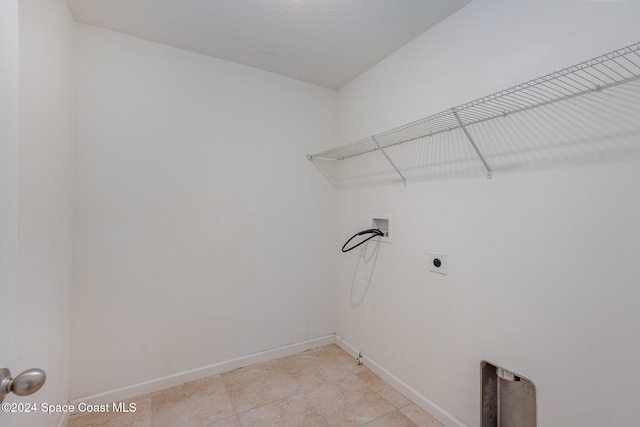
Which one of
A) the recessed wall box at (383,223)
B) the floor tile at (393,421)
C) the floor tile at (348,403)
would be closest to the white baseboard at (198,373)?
the floor tile at (348,403)

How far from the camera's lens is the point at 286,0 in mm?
1459

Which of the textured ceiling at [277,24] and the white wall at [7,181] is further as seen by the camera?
the textured ceiling at [277,24]

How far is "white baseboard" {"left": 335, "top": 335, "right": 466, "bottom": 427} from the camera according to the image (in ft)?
4.97

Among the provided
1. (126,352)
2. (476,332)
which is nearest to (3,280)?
(126,352)

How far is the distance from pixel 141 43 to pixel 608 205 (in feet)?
8.63

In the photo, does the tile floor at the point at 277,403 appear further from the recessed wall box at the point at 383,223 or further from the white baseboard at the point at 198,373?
the recessed wall box at the point at 383,223

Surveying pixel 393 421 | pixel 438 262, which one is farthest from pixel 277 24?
pixel 393 421

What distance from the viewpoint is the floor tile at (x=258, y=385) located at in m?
1.75

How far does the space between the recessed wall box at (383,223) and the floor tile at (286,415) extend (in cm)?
120

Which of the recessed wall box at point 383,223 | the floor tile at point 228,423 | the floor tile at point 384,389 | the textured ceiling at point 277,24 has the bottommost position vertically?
the floor tile at point 228,423

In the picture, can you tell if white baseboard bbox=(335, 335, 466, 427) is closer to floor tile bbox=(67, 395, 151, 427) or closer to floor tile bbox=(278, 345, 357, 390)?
floor tile bbox=(278, 345, 357, 390)

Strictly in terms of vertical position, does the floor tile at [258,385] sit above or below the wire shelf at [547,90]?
below

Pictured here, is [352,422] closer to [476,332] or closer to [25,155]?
[476,332]

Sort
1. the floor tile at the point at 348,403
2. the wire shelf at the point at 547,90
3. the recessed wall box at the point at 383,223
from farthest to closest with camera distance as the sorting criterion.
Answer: the recessed wall box at the point at 383,223, the floor tile at the point at 348,403, the wire shelf at the point at 547,90
